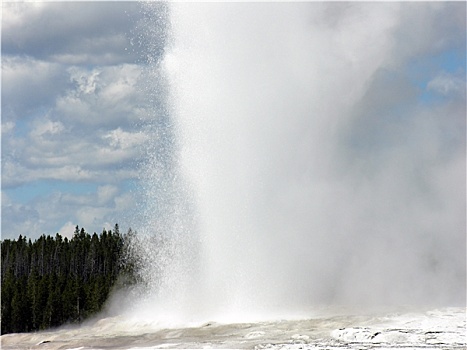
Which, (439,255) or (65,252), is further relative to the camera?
(65,252)

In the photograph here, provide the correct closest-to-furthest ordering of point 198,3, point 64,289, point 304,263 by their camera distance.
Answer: point 304,263
point 198,3
point 64,289

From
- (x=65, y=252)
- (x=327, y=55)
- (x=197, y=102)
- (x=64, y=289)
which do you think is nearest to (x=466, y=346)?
(x=197, y=102)

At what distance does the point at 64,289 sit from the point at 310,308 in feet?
74.2

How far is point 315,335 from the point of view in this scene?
52.8 feet

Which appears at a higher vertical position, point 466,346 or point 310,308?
point 310,308

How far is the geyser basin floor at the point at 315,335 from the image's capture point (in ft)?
49.1

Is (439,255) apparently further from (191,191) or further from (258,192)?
(191,191)

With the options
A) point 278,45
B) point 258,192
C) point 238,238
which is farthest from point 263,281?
point 278,45

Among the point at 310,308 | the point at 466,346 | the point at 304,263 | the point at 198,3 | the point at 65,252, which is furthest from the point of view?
the point at 65,252

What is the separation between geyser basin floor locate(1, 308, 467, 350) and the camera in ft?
49.1

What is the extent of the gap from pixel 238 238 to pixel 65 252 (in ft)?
131

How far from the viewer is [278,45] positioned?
77.5 feet

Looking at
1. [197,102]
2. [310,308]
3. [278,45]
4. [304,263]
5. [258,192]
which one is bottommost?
[310,308]

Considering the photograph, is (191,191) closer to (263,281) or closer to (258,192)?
(258,192)
